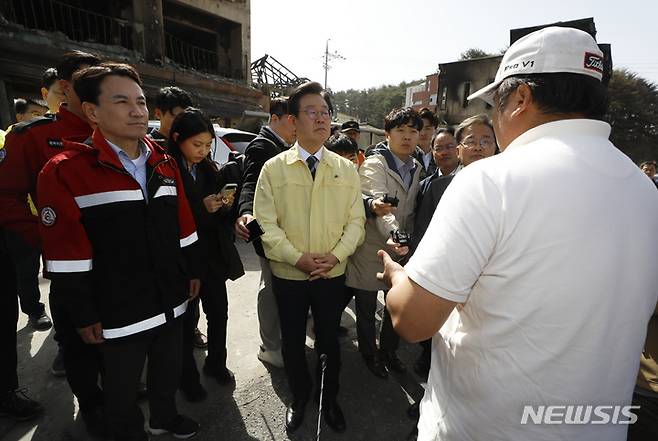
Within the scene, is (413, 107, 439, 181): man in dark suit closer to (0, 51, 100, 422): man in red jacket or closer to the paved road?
the paved road

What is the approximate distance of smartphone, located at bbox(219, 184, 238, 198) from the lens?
8.20 feet

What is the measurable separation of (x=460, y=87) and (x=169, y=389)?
76.0ft

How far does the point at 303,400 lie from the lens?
232cm

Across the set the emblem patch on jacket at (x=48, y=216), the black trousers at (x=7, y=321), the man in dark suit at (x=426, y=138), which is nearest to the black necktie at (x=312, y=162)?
the emblem patch on jacket at (x=48, y=216)

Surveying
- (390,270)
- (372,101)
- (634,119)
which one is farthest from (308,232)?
(372,101)

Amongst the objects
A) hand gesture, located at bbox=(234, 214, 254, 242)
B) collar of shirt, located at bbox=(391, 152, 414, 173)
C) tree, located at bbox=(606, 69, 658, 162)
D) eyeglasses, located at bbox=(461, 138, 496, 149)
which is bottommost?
hand gesture, located at bbox=(234, 214, 254, 242)

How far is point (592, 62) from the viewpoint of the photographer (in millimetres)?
954

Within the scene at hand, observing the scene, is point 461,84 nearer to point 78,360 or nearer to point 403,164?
point 403,164

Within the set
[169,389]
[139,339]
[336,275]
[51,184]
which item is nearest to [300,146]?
[336,275]

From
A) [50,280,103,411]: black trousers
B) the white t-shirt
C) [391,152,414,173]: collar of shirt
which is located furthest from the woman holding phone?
the white t-shirt

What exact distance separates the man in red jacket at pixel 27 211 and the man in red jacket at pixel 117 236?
40 cm

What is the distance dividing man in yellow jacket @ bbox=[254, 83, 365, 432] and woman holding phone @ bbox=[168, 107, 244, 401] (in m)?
0.47

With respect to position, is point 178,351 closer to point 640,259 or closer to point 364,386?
point 364,386

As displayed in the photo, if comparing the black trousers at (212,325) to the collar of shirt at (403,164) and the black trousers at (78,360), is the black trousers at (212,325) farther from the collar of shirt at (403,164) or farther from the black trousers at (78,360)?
the collar of shirt at (403,164)
